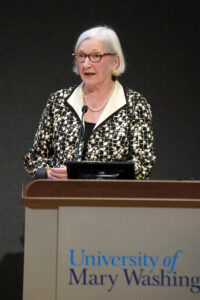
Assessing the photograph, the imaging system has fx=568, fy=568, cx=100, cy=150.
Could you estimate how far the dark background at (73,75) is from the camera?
3.43 m

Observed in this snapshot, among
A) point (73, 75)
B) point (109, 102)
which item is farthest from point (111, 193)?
point (73, 75)

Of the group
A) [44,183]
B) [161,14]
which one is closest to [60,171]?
[44,183]

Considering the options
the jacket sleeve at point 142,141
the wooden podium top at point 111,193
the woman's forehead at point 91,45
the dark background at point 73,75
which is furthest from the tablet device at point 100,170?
the dark background at point 73,75

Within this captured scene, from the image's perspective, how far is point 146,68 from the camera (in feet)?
11.4

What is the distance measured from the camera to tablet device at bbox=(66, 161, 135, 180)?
1.78 metres

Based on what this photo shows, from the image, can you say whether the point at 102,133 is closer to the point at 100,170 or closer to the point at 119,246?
the point at 100,170

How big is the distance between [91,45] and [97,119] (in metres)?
0.32

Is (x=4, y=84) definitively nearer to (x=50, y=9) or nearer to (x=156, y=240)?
(x=50, y=9)

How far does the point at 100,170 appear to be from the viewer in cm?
179

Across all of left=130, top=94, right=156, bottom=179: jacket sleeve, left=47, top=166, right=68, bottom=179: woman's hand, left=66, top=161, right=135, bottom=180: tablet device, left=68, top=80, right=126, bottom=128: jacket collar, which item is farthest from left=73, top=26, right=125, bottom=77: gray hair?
left=66, top=161, right=135, bottom=180: tablet device

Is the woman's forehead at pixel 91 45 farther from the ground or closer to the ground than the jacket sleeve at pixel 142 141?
farther from the ground

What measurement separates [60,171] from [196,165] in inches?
64.2

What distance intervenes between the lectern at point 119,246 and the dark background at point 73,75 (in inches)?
73.1

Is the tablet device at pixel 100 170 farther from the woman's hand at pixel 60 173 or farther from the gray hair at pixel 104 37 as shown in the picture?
the gray hair at pixel 104 37
